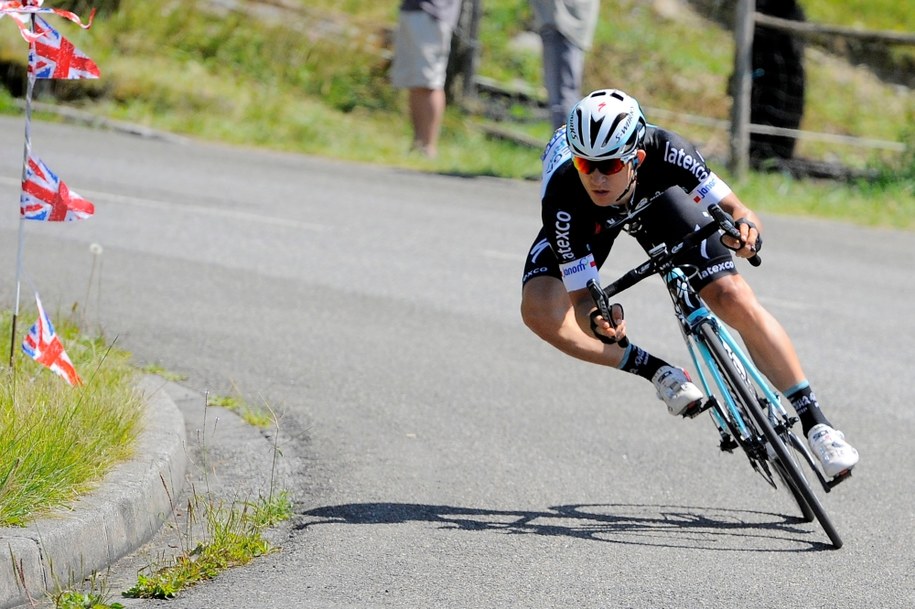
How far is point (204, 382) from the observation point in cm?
732

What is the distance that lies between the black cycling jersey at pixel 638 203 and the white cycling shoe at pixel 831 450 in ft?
2.59

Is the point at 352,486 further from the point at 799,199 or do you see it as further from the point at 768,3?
the point at 768,3

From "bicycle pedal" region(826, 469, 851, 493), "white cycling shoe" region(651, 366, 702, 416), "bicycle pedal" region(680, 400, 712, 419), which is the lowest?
"bicycle pedal" region(826, 469, 851, 493)

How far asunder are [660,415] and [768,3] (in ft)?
36.6

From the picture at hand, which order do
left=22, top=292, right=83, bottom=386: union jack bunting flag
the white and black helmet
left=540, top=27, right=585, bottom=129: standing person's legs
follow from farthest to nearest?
left=540, top=27, right=585, bottom=129: standing person's legs, left=22, top=292, right=83, bottom=386: union jack bunting flag, the white and black helmet

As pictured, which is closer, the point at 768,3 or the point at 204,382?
the point at 204,382

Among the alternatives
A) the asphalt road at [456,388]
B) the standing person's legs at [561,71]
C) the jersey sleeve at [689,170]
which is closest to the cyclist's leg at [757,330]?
the jersey sleeve at [689,170]

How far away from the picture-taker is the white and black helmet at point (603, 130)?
541 centimetres

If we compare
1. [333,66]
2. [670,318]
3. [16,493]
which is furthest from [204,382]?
[333,66]

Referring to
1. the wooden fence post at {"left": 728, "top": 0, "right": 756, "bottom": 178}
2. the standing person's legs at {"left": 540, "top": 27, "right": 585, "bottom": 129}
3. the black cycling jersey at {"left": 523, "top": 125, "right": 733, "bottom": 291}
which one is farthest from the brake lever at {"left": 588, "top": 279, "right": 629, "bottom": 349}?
the wooden fence post at {"left": 728, "top": 0, "right": 756, "bottom": 178}

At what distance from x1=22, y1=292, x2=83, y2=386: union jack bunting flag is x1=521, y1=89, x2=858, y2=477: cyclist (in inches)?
78.2

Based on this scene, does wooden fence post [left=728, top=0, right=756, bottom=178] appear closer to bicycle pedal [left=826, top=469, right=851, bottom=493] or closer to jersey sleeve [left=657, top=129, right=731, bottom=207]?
jersey sleeve [left=657, top=129, right=731, bottom=207]

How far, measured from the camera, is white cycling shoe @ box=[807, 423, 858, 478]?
18.0ft

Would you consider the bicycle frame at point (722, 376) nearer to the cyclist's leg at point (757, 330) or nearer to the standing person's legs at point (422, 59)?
the cyclist's leg at point (757, 330)
